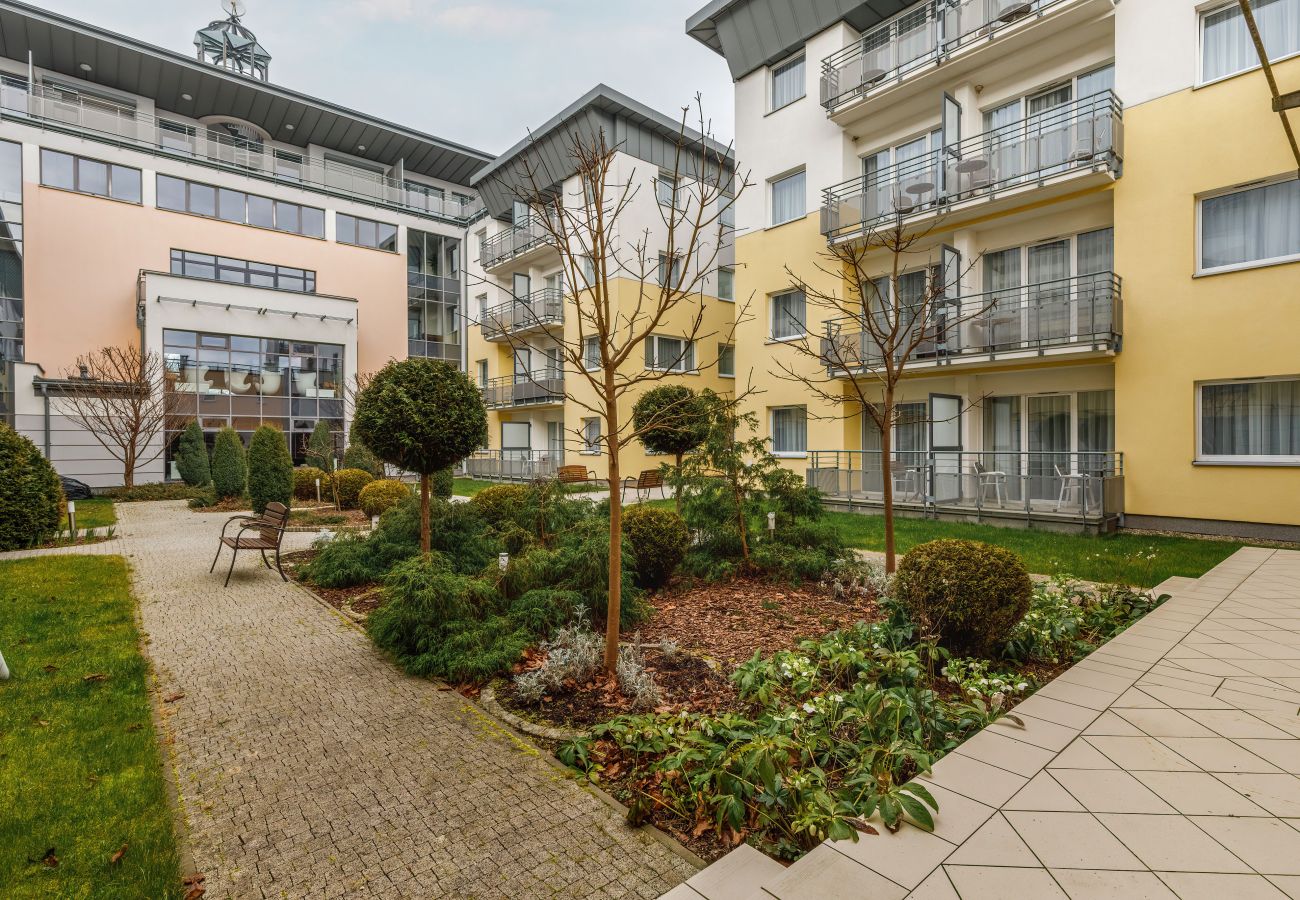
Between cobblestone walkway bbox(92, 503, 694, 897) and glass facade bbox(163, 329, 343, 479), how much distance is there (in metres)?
21.3

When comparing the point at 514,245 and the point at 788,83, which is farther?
the point at 514,245

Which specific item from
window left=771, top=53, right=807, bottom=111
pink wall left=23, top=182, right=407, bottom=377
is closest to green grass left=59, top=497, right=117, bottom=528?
pink wall left=23, top=182, right=407, bottom=377

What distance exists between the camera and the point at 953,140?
14000mm

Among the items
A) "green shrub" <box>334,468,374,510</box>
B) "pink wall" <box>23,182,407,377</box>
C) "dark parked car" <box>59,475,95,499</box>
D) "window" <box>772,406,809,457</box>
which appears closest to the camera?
"green shrub" <box>334,468,374,510</box>

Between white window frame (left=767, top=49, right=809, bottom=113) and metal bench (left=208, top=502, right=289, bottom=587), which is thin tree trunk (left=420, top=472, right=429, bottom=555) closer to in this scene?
metal bench (left=208, top=502, right=289, bottom=587)

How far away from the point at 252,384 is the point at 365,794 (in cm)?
2748

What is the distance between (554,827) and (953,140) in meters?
15.8

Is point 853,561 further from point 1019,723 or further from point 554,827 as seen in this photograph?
point 554,827

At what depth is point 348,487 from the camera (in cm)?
1728

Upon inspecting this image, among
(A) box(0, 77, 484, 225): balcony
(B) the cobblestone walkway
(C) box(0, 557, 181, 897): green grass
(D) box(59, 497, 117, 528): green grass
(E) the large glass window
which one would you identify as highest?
(A) box(0, 77, 484, 225): balcony

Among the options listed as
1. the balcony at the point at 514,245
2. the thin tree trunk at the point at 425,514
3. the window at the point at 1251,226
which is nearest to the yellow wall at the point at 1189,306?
the window at the point at 1251,226

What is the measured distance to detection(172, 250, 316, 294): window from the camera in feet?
86.6

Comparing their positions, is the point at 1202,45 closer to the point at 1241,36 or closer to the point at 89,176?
the point at 1241,36

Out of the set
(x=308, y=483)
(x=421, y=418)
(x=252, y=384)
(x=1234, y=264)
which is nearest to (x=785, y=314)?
(x=1234, y=264)
